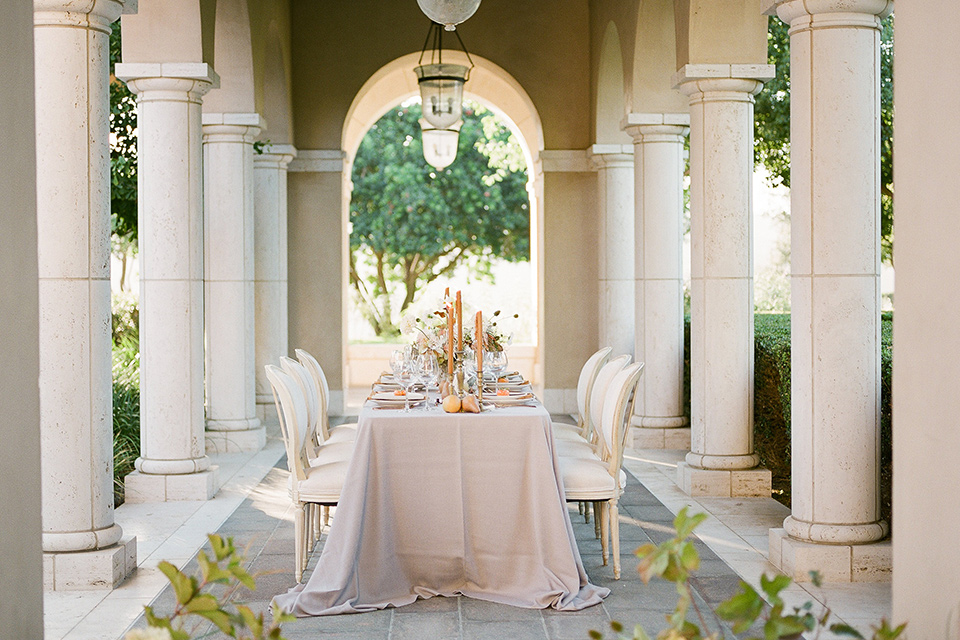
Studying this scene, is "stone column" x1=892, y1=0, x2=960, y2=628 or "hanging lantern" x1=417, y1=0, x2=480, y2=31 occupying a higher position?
"hanging lantern" x1=417, y1=0, x2=480, y2=31

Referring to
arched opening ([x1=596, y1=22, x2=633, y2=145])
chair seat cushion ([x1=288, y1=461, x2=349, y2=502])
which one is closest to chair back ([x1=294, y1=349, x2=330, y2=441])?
chair seat cushion ([x1=288, y1=461, x2=349, y2=502])

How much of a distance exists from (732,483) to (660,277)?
267cm

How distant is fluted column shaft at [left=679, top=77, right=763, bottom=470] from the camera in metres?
7.34

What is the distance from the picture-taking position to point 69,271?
516cm

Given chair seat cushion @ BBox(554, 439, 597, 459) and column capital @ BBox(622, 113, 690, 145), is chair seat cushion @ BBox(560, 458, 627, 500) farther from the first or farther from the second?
column capital @ BBox(622, 113, 690, 145)

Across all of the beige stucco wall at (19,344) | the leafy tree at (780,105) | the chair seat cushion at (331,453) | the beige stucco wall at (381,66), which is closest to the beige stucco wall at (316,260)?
the beige stucco wall at (381,66)

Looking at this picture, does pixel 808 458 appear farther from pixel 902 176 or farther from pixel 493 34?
pixel 493 34

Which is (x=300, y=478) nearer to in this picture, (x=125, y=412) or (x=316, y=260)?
(x=125, y=412)

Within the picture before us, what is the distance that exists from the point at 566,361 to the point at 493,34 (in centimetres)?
403

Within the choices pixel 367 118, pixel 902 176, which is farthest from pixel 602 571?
pixel 367 118

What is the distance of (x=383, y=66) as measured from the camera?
1205cm

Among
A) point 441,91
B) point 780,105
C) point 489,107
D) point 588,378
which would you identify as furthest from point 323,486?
point 489,107

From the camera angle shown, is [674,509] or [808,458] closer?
[808,458]

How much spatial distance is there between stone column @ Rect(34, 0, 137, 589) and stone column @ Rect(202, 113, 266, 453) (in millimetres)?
4216
